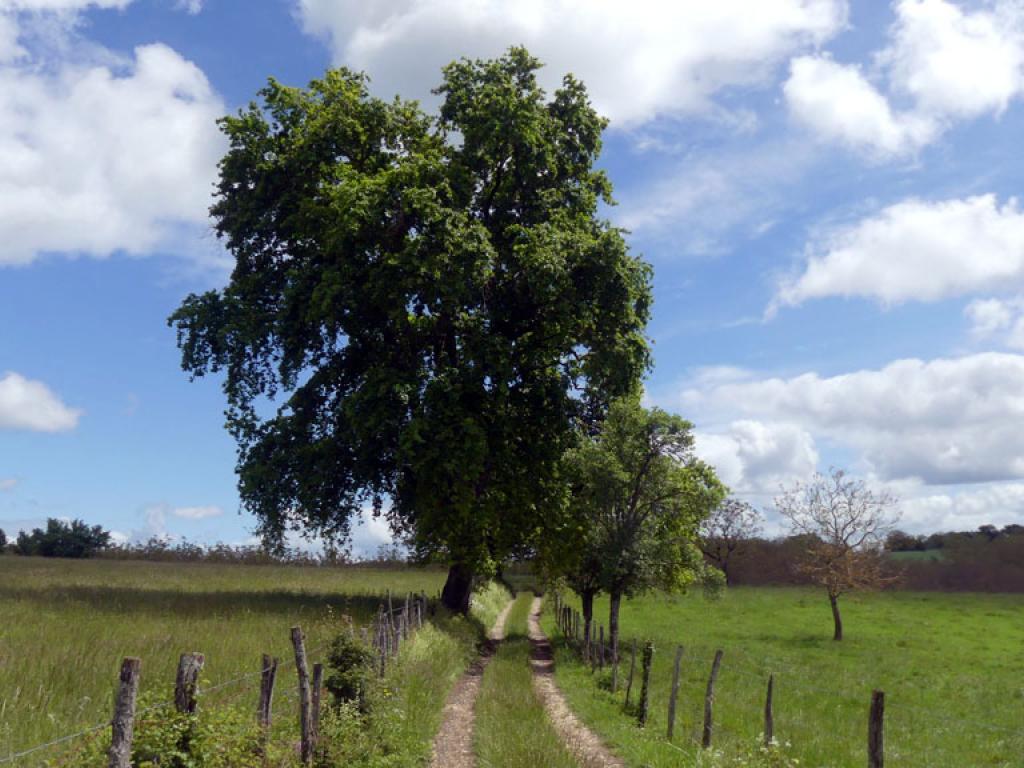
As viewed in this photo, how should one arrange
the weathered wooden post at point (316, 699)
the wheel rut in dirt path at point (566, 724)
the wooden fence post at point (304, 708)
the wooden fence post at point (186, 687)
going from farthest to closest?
1. the wheel rut in dirt path at point (566, 724)
2. the weathered wooden post at point (316, 699)
3. the wooden fence post at point (304, 708)
4. the wooden fence post at point (186, 687)

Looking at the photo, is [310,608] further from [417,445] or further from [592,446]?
[592,446]

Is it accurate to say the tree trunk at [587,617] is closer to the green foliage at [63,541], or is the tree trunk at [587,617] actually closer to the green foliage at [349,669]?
the green foliage at [349,669]

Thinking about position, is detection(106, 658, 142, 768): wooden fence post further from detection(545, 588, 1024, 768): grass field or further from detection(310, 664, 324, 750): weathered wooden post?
detection(545, 588, 1024, 768): grass field

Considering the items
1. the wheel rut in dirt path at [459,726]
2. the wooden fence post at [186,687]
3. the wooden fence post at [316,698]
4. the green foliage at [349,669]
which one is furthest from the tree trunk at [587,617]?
the wooden fence post at [186,687]


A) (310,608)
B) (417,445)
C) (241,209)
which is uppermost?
(241,209)

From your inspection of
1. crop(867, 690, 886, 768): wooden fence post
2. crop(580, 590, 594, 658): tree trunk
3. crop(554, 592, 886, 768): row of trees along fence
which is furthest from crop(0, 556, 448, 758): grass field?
crop(867, 690, 886, 768): wooden fence post

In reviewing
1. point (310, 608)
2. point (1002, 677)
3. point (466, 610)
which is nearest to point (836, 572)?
point (1002, 677)

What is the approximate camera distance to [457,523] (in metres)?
27.1

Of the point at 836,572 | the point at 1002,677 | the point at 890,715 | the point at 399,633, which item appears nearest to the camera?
the point at 399,633

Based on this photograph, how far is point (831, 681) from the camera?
2933 cm

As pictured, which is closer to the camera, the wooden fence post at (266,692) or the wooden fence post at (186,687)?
the wooden fence post at (186,687)

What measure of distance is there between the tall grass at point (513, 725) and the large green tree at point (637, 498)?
4839mm

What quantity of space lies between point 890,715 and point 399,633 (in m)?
14.2

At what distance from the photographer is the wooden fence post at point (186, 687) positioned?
25.6 feet
